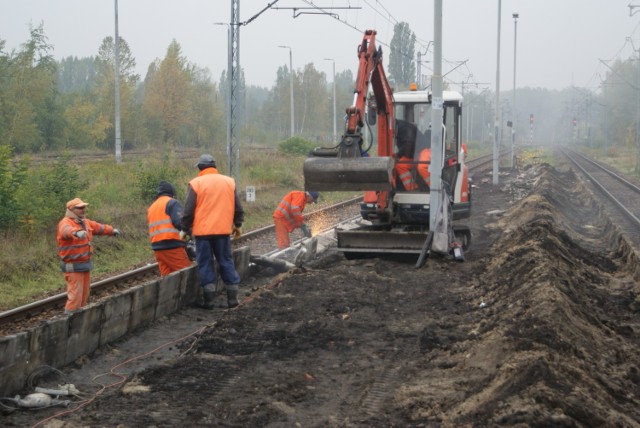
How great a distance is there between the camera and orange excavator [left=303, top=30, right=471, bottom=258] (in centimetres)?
1175

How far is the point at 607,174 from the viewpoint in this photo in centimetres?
4412

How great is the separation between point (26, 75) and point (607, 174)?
1232 inches

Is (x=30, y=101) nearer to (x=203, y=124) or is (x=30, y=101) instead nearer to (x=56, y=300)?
(x=203, y=124)

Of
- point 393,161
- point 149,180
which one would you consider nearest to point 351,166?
point 393,161

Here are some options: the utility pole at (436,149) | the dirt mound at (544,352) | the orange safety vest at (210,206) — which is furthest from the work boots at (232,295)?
the utility pole at (436,149)

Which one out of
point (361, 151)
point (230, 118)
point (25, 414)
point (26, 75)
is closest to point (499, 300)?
point (361, 151)

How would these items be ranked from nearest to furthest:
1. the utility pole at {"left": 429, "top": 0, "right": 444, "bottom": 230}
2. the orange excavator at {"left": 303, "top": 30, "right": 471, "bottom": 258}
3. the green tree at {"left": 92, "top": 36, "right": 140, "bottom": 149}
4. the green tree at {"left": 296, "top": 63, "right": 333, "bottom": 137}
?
the orange excavator at {"left": 303, "top": 30, "right": 471, "bottom": 258}
the utility pole at {"left": 429, "top": 0, "right": 444, "bottom": 230}
the green tree at {"left": 92, "top": 36, "right": 140, "bottom": 149}
the green tree at {"left": 296, "top": 63, "right": 333, "bottom": 137}

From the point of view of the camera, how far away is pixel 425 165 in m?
14.4

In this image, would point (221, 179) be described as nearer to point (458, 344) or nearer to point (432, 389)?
point (458, 344)

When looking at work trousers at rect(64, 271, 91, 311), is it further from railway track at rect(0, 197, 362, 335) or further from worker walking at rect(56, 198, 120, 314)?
railway track at rect(0, 197, 362, 335)

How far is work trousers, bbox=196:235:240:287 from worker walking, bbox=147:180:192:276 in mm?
407

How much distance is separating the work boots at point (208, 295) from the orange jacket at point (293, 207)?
410 cm

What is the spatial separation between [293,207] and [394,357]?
698 cm

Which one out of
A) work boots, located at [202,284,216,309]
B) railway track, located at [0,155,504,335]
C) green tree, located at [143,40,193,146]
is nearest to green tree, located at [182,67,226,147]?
green tree, located at [143,40,193,146]
